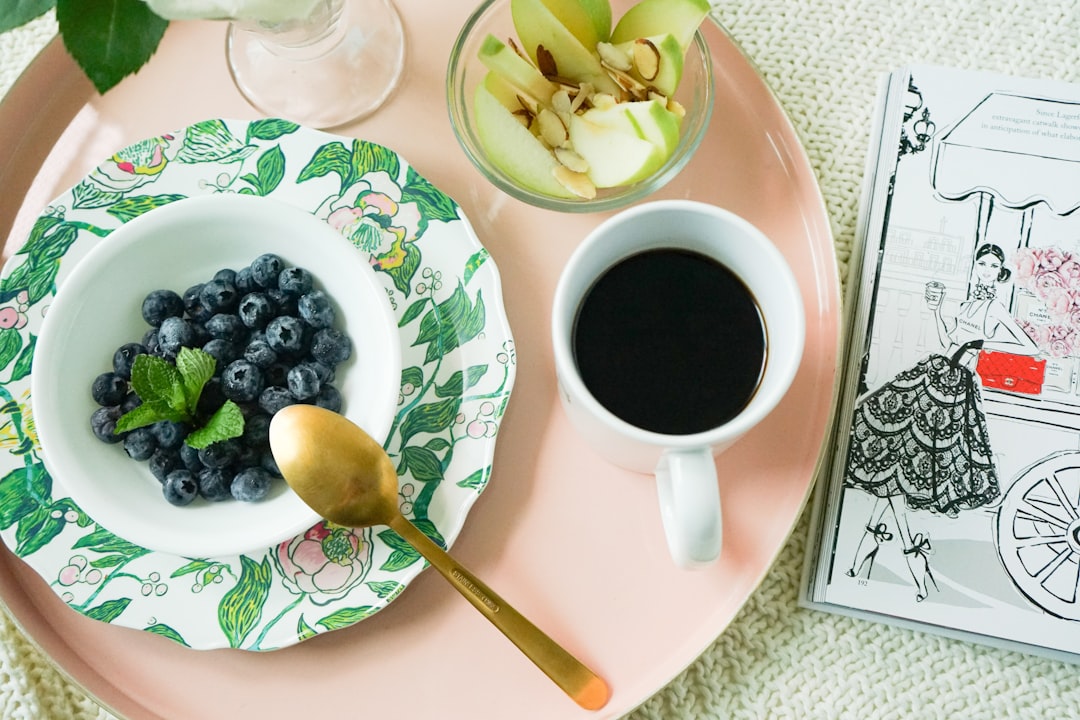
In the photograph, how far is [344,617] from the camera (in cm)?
71

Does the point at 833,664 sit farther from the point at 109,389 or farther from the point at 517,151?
the point at 109,389

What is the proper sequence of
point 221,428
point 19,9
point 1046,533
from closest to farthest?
point 19,9 → point 221,428 → point 1046,533

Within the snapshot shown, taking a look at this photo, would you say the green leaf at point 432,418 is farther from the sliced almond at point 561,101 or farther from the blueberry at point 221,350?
the sliced almond at point 561,101

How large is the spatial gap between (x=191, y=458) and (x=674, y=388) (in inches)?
15.4

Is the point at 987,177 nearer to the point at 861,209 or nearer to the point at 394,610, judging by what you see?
the point at 861,209

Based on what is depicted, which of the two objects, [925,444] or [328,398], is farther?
[925,444]

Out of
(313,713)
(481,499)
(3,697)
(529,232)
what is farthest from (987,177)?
(3,697)

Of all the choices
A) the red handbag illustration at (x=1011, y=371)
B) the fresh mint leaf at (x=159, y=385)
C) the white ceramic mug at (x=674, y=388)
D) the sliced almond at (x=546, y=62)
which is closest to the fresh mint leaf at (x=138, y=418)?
the fresh mint leaf at (x=159, y=385)

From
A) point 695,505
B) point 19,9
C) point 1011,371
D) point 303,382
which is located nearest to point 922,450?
point 1011,371

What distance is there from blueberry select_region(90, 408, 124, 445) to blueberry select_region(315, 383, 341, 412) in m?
0.03

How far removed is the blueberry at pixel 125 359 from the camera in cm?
72

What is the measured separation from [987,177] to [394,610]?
692 mm

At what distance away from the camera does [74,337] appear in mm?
705

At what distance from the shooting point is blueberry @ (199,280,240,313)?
728 millimetres
